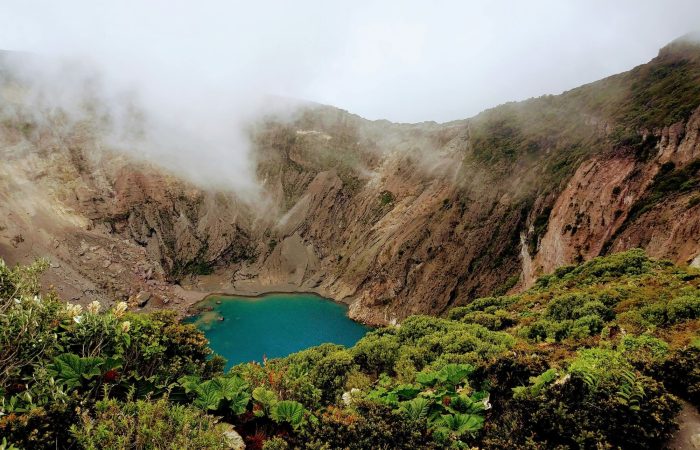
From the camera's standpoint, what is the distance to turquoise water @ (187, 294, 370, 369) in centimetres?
5134

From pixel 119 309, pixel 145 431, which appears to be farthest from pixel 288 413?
pixel 119 309

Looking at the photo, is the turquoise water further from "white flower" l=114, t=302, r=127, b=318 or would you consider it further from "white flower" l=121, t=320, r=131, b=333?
"white flower" l=121, t=320, r=131, b=333

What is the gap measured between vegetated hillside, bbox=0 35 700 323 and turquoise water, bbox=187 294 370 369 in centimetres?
507

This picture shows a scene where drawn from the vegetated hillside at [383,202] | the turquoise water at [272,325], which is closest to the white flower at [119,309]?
the vegetated hillside at [383,202]

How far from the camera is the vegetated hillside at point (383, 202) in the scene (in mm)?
42375

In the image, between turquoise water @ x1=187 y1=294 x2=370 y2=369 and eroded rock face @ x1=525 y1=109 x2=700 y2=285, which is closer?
eroded rock face @ x1=525 y1=109 x2=700 y2=285

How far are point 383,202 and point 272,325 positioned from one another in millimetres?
40749

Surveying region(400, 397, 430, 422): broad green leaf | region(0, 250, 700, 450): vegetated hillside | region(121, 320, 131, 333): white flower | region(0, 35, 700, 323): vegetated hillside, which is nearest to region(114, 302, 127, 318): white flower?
region(0, 250, 700, 450): vegetated hillside

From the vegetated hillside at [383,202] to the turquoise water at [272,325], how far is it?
5.07 meters

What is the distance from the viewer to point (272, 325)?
61375 mm

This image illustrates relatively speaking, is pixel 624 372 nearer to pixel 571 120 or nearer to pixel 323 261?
pixel 571 120

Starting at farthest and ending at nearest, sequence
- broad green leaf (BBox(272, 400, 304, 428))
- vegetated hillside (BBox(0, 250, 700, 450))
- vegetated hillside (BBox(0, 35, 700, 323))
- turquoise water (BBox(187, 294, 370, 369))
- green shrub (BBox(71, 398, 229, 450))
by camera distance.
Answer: turquoise water (BBox(187, 294, 370, 369)) → vegetated hillside (BBox(0, 35, 700, 323)) → broad green leaf (BBox(272, 400, 304, 428)) → vegetated hillside (BBox(0, 250, 700, 450)) → green shrub (BBox(71, 398, 229, 450))

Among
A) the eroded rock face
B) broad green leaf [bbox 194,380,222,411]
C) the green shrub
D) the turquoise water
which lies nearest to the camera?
the green shrub

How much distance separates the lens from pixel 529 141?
63.2m
